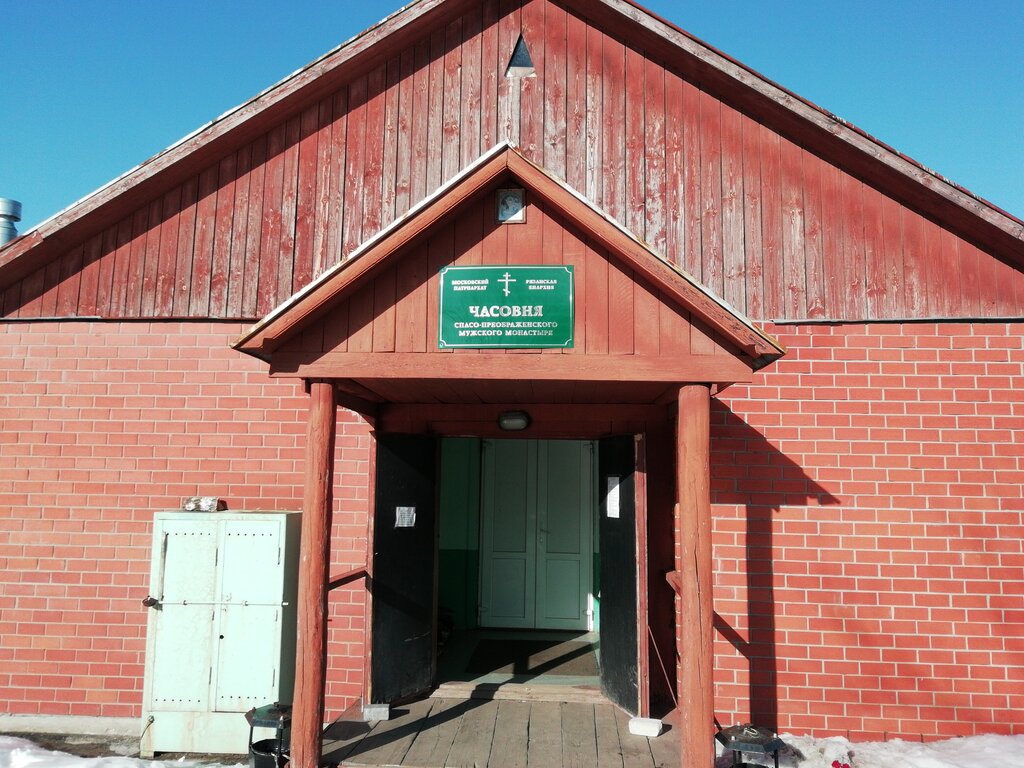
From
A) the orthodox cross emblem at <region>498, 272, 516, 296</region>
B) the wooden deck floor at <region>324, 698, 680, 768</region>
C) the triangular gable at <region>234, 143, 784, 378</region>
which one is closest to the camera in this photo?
the triangular gable at <region>234, 143, 784, 378</region>

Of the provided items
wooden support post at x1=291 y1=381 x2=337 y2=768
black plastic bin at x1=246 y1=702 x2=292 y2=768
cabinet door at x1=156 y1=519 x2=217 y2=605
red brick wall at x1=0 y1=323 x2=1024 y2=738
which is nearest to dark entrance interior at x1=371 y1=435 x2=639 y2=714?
red brick wall at x1=0 y1=323 x2=1024 y2=738

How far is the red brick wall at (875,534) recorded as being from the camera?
525 centimetres

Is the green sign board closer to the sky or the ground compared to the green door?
closer to the sky

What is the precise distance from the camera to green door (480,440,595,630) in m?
8.22

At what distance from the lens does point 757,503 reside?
552cm

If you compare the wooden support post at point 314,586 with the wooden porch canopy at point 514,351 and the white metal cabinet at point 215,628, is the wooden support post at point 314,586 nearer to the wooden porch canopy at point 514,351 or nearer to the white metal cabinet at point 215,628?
the wooden porch canopy at point 514,351

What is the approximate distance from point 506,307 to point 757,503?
9.73 feet

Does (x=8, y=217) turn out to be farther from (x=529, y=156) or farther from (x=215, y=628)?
(x=529, y=156)

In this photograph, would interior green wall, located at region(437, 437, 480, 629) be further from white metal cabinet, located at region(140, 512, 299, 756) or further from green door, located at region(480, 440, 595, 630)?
white metal cabinet, located at region(140, 512, 299, 756)

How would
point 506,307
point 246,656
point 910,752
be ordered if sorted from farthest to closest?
point 246,656 → point 910,752 → point 506,307

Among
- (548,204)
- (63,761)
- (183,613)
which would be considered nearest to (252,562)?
(183,613)

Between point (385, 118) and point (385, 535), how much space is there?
395 cm

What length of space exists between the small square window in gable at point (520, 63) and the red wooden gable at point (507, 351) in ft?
7.47

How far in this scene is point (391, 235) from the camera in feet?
13.7
